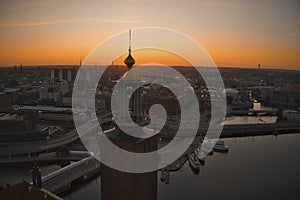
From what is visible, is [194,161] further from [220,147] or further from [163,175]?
[220,147]

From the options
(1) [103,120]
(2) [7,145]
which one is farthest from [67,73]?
(2) [7,145]

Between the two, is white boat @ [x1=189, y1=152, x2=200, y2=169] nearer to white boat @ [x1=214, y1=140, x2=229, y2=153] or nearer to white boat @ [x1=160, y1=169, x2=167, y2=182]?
white boat @ [x1=160, y1=169, x2=167, y2=182]

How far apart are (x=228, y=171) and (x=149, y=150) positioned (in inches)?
130

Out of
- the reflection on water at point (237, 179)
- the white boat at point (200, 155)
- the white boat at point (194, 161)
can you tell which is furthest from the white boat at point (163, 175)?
the white boat at point (200, 155)

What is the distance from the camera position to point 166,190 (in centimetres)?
361

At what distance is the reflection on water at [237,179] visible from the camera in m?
3.48

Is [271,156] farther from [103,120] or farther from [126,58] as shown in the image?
[126,58]

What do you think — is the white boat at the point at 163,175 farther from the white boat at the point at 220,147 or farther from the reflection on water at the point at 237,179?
the white boat at the point at 220,147

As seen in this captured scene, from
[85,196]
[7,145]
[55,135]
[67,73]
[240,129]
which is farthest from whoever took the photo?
[67,73]

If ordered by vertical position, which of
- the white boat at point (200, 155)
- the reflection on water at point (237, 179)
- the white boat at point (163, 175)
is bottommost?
the reflection on water at point (237, 179)

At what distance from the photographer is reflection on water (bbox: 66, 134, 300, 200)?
348cm

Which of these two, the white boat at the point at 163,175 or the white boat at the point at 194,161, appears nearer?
the white boat at the point at 163,175

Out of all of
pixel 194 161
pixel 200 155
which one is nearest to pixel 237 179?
pixel 194 161

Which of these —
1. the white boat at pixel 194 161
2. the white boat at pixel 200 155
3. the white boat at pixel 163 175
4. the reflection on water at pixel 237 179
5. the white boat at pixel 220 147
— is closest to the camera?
the reflection on water at pixel 237 179
